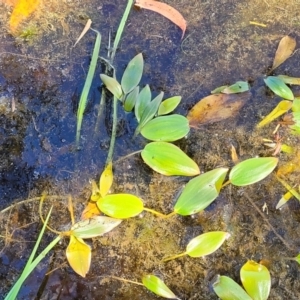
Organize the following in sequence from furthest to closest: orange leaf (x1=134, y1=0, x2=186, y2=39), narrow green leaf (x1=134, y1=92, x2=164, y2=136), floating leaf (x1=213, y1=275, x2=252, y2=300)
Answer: orange leaf (x1=134, y1=0, x2=186, y2=39) < narrow green leaf (x1=134, y1=92, x2=164, y2=136) < floating leaf (x1=213, y1=275, x2=252, y2=300)

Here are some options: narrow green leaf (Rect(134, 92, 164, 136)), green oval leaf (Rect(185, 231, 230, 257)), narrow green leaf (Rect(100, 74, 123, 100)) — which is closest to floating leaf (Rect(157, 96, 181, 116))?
narrow green leaf (Rect(134, 92, 164, 136))

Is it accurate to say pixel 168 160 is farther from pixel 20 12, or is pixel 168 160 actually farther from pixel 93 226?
pixel 20 12

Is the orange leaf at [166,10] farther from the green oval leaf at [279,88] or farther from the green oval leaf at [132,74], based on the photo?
the green oval leaf at [279,88]

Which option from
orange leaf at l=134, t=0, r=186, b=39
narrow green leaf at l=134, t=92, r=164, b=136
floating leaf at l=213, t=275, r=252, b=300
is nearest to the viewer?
floating leaf at l=213, t=275, r=252, b=300

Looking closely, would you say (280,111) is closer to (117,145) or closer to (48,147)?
(117,145)

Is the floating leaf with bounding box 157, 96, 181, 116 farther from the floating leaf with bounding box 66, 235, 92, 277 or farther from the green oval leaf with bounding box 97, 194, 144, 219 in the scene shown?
the floating leaf with bounding box 66, 235, 92, 277
